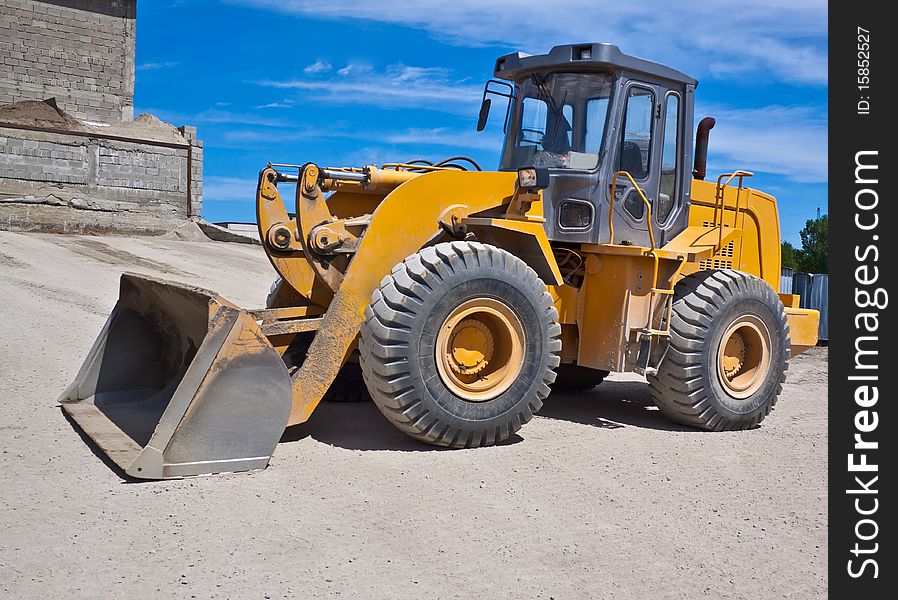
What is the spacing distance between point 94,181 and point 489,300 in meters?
20.2

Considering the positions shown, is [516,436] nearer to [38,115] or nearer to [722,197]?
[722,197]

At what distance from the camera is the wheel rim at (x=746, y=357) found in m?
7.21

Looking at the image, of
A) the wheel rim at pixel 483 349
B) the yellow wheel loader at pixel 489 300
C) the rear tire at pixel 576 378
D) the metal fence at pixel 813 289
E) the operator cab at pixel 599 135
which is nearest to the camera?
the yellow wheel loader at pixel 489 300

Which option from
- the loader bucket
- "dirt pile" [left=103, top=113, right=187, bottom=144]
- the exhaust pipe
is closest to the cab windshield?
the exhaust pipe

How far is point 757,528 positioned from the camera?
4648 mm

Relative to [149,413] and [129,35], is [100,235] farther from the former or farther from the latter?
[149,413]

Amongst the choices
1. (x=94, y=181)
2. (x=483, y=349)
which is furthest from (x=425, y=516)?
(x=94, y=181)

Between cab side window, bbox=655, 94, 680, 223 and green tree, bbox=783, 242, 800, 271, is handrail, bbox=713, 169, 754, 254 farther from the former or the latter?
green tree, bbox=783, 242, 800, 271

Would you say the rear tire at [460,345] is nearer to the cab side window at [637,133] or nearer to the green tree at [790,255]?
the cab side window at [637,133]

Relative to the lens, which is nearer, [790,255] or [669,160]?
[669,160]

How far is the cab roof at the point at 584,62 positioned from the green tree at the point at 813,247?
3849cm

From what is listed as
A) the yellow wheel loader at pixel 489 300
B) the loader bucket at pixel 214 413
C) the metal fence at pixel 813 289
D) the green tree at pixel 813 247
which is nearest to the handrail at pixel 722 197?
the yellow wheel loader at pixel 489 300

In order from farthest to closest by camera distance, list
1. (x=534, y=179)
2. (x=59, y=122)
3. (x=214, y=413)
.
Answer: (x=59, y=122), (x=534, y=179), (x=214, y=413)

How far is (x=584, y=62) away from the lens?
22.5 ft
